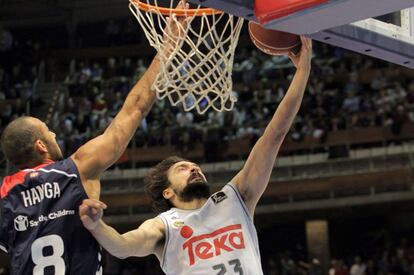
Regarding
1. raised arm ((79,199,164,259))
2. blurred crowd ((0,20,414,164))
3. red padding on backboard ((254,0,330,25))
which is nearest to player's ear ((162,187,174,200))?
raised arm ((79,199,164,259))

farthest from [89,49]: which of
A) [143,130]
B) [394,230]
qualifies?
[394,230]

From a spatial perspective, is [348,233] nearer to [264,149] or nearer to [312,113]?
[312,113]

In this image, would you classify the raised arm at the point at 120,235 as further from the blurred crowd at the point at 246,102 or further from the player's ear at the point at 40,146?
the blurred crowd at the point at 246,102

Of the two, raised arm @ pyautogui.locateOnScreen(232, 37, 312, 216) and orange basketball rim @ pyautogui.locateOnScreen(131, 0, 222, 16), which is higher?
orange basketball rim @ pyautogui.locateOnScreen(131, 0, 222, 16)

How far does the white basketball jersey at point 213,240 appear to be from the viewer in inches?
141

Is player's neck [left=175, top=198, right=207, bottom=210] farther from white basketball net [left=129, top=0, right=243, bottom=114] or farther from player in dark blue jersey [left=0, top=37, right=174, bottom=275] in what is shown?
player in dark blue jersey [left=0, top=37, right=174, bottom=275]

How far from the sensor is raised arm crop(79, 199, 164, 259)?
2895mm

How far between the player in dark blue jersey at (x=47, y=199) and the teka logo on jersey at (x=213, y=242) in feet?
2.05

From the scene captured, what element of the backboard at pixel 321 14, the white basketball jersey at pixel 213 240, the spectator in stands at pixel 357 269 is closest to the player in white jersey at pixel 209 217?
the white basketball jersey at pixel 213 240

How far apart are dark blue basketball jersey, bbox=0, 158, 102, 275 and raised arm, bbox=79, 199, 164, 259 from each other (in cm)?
6

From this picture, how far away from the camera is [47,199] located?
3.05 metres

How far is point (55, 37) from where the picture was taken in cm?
2061

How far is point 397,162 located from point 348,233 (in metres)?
3.39

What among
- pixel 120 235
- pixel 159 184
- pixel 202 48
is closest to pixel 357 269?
pixel 202 48
